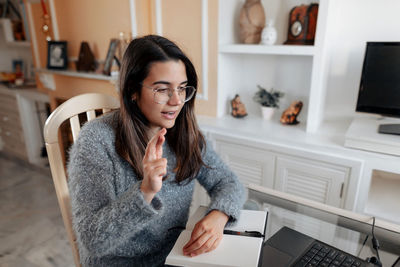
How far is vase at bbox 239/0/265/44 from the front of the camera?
1.72m

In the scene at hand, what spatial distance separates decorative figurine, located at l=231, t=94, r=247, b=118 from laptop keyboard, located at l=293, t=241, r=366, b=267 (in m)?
1.15

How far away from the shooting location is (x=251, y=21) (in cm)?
172

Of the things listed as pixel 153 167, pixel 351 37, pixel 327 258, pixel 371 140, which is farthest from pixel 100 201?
pixel 351 37

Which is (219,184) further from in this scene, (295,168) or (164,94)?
(295,168)

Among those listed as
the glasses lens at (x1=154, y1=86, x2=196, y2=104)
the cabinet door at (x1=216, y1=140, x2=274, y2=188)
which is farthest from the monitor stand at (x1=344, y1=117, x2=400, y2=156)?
the glasses lens at (x1=154, y1=86, x2=196, y2=104)

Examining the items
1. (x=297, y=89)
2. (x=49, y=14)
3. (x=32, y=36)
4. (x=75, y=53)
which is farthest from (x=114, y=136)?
(x=32, y=36)

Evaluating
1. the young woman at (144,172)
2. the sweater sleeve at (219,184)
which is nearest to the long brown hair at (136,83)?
the young woman at (144,172)

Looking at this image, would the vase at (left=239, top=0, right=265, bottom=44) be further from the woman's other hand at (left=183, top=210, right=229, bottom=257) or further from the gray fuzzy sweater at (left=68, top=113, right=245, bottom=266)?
the woman's other hand at (left=183, top=210, right=229, bottom=257)

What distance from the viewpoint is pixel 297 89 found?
186 cm

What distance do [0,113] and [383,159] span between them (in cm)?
345

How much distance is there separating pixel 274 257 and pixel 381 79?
1034 mm

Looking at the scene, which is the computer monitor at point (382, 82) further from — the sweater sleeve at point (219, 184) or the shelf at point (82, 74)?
the shelf at point (82, 74)

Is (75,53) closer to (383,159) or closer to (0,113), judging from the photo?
(0,113)

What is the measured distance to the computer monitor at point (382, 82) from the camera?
52.8 inches
